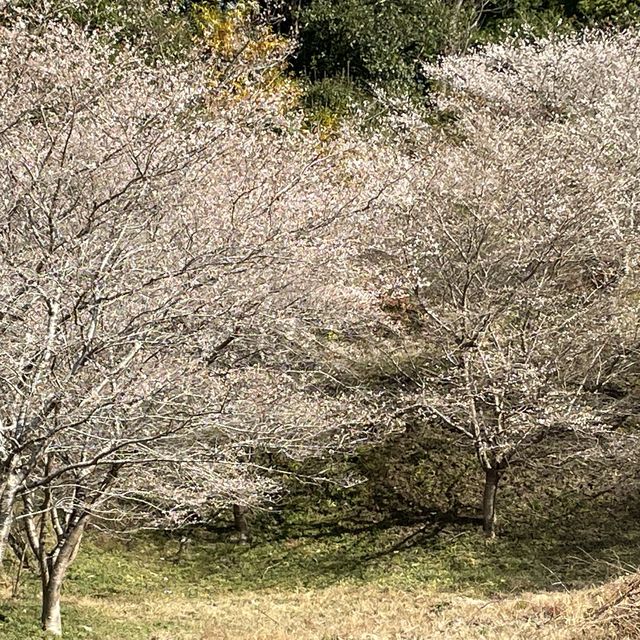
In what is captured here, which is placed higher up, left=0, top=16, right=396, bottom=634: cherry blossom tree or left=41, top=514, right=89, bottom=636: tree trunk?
left=0, top=16, right=396, bottom=634: cherry blossom tree

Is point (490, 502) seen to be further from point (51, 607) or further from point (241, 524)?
point (51, 607)

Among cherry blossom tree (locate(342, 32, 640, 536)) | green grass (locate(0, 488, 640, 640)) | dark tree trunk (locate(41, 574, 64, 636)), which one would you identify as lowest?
dark tree trunk (locate(41, 574, 64, 636))

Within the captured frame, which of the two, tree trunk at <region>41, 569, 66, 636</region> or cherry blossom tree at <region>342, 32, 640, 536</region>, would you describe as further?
cherry blossom tree at <region>342, 32, 640, 536</region>

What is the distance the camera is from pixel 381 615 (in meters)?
7.58

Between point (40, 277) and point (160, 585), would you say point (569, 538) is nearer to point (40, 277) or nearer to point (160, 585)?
point (160, 585)

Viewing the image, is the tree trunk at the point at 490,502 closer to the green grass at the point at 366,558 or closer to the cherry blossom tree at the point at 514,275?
the cherry blossom tree at the point at 514,275

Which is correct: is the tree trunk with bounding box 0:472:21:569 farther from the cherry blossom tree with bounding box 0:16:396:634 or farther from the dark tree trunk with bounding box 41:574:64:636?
the dark tree trunk with bounding box 41:574:64:636

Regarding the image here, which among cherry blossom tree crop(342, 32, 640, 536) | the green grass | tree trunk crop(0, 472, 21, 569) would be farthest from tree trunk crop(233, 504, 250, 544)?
tree trunk crop(0, 472, 21, 569)

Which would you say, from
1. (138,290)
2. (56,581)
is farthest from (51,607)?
(138,290)

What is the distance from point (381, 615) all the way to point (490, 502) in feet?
10.5

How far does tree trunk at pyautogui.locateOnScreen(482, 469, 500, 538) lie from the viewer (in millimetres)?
10102

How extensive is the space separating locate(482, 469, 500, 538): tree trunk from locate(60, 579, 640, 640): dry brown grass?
1794 mm

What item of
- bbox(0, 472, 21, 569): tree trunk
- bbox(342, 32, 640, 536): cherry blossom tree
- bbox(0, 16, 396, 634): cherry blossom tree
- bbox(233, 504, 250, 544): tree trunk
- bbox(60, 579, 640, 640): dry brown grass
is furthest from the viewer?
A: bbox(233, 504, 250, 544): tree trunk

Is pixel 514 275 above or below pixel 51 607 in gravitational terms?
above
